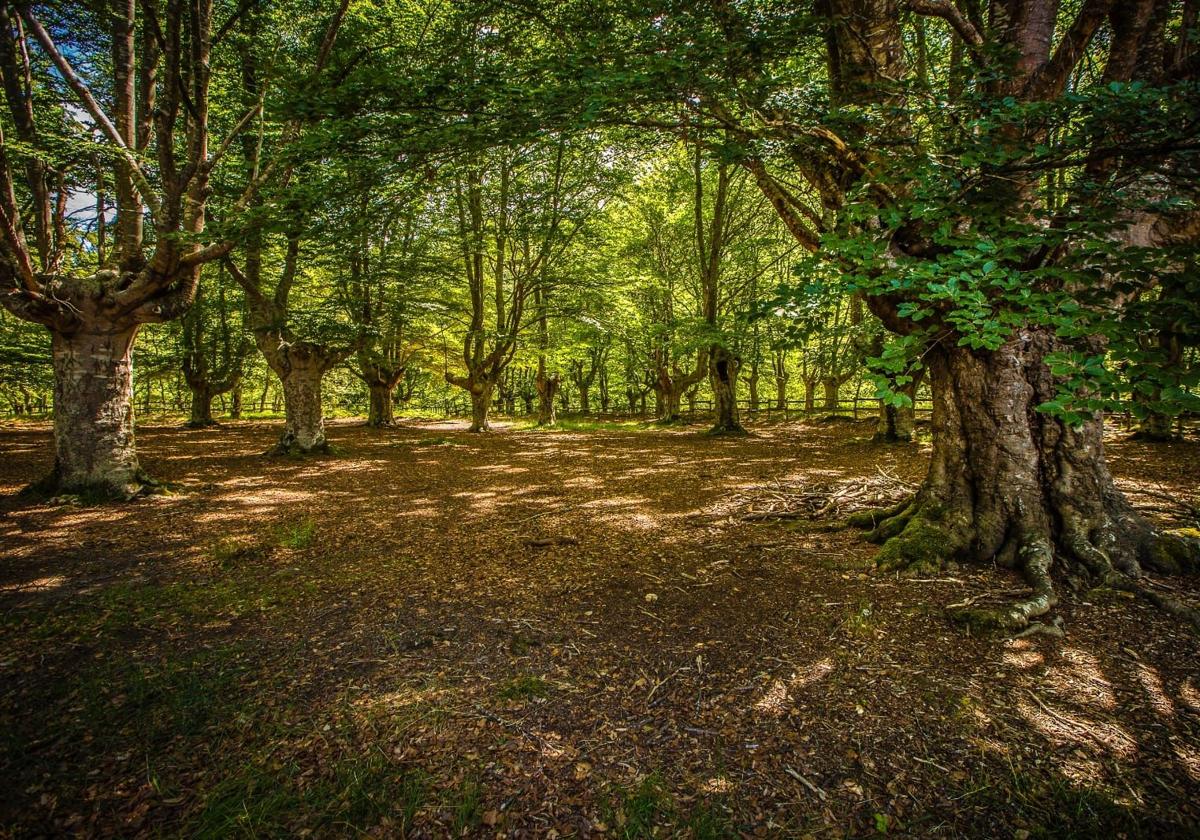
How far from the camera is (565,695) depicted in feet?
9.37

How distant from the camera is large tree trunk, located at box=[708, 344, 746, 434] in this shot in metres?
17.8

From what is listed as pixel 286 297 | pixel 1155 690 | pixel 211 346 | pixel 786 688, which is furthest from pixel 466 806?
pixel 211 346

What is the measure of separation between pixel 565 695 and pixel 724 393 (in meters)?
16.4

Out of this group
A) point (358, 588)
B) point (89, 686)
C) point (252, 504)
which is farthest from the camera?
point (252, 504)

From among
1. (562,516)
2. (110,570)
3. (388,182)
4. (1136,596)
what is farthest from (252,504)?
(1136,596)

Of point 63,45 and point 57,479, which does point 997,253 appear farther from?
point 63,45

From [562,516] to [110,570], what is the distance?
194 inches

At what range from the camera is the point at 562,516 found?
684 centimetres

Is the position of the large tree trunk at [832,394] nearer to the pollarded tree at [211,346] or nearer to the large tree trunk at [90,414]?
the large tree trunk at [90,414]

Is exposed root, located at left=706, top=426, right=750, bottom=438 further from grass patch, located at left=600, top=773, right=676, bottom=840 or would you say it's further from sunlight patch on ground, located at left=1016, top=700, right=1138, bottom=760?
grass patch, located at left=600, top=773, right=676, bottom=840

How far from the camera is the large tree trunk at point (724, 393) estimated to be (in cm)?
1784

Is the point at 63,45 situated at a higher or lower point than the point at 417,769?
higher

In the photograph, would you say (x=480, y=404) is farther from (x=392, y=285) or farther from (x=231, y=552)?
(x=231, y=552)

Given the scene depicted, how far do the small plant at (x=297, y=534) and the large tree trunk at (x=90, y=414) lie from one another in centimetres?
353
